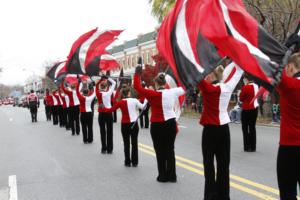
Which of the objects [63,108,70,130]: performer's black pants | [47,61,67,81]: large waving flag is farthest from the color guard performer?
[63,108,70,130]: performer's black pants

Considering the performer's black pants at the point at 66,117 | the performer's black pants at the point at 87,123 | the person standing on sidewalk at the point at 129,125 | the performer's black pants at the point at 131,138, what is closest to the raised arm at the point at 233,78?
the person standing on sidewalk at the point at 129,125

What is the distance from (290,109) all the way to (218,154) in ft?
5.77

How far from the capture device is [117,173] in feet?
28.7

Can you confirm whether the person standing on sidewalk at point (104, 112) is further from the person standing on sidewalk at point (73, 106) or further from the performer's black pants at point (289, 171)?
the performer's black pants at point (289, 171)

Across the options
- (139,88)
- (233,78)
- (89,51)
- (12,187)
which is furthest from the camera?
(89,51)

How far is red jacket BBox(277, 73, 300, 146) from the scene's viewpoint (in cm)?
401

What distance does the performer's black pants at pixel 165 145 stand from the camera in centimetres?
762

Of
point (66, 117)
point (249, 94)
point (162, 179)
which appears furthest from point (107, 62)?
point (66, 117)

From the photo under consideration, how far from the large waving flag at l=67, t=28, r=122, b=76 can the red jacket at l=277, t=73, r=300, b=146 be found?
7531 millimetres

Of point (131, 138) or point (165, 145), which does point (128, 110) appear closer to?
point (131, 138)

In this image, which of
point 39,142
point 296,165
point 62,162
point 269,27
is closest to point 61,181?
point 62,162

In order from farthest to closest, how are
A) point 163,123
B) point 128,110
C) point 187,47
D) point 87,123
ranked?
1. point 87,123
2. point 128,110
3. point 163,123
4. point 187,47

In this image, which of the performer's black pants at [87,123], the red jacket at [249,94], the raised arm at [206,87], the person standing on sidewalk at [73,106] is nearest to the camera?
the raised arm at [206,87]

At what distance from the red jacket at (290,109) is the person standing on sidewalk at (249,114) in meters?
6.36
